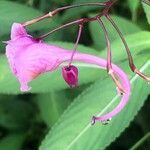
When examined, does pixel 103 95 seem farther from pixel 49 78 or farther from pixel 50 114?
pixel 50 114

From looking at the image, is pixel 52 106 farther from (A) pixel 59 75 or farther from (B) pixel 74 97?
(A) pixel 59 75

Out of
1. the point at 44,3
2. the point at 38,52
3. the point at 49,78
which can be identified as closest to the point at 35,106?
the point at 44,3

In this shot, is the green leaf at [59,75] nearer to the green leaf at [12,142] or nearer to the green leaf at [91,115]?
the green leaf at [91,115]

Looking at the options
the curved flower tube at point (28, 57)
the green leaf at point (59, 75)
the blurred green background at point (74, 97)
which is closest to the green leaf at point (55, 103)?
the blurred green background at point (74, 97)

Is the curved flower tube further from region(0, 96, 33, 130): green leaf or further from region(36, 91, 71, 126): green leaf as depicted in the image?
region(0, 96, 33, 130): green leaf

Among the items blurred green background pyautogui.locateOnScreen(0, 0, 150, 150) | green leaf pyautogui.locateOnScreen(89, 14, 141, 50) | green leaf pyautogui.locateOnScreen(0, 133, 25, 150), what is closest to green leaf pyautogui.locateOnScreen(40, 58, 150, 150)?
blurred green background pyautogui.locateOnScreen(0, 0, 150, 150)

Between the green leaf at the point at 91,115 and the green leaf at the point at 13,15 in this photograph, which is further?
the green leaf at the point at 13,15
